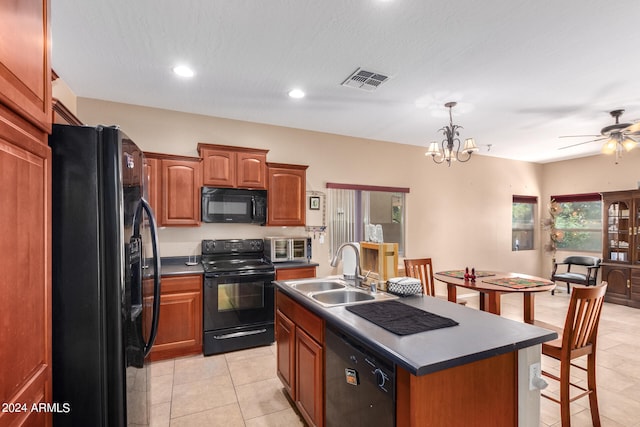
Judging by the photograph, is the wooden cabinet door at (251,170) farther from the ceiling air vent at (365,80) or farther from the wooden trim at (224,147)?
the ceiling air vent at (365,80)

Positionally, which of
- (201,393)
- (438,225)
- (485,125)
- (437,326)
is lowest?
(201,393)

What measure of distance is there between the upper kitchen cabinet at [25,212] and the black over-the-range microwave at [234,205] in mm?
2464

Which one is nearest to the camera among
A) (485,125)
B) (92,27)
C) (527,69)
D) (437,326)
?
(437,326)

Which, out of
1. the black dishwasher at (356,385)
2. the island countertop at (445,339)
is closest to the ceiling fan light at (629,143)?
the island countertop at (445,339)

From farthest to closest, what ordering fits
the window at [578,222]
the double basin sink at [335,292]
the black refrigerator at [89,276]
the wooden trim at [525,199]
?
the wooden trim at [525,199] → the window at [578,222] → the double basin sink at [335,292] → the black refrigerator at [89,276]

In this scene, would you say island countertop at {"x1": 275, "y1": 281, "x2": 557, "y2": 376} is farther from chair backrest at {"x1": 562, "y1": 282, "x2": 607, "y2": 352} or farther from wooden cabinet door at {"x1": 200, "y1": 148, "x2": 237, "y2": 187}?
wooden cabinet door at {"x1": 200, "y1": 148, "x2": 237, "y2": 187}

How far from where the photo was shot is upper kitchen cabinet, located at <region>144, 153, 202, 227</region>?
3338 millimetres

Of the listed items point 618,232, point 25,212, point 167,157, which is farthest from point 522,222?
point 25,212

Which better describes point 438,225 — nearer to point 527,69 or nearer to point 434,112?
point 434,112

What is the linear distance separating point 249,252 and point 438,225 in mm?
3411

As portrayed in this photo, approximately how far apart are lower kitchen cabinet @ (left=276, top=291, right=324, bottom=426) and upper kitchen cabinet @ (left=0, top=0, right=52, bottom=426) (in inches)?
48.5

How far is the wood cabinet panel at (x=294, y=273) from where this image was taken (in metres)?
3.66

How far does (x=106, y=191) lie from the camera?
1.24 meters

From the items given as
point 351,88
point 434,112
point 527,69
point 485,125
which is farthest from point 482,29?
point 485,125
